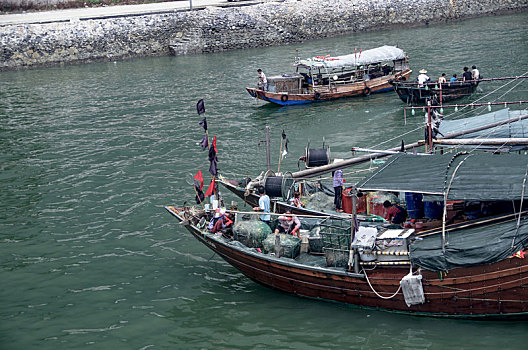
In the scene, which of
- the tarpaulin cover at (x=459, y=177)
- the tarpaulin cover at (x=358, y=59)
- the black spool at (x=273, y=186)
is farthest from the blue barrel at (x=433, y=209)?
the tarpaulin cover at (x=358, y=59)

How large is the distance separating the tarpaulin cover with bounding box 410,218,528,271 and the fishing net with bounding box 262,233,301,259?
10.3 ft

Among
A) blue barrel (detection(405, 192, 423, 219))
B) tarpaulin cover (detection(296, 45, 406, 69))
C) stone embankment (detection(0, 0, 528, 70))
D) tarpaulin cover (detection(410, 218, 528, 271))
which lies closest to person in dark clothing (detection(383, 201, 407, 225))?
blue barrel (detection(405, 192, 423, 219))

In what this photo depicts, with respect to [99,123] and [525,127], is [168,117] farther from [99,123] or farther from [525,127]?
[525,127]

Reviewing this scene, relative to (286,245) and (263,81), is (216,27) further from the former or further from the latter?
(286,245)

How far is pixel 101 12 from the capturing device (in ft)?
202

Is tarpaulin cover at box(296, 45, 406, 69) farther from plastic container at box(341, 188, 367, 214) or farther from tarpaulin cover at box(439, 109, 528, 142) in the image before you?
plastic container at box(341, 188, 367, 214)

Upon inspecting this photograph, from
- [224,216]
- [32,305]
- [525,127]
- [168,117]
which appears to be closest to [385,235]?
[224,216]

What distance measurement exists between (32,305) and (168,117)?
19.6m

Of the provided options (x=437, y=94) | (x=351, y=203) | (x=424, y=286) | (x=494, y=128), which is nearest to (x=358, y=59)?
(x=437, y=94)

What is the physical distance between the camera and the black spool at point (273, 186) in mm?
19059

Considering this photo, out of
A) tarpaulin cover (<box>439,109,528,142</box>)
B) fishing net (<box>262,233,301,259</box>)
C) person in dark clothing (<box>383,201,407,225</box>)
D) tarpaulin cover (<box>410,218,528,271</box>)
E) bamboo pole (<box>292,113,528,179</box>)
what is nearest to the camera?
tarpaulin cover (<box>410,218,528,271</box>)

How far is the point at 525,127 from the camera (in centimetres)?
2031

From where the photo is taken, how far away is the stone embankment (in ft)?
180

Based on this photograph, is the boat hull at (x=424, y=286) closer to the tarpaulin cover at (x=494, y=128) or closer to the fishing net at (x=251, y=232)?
the fishing net at (x=251, y=232)
